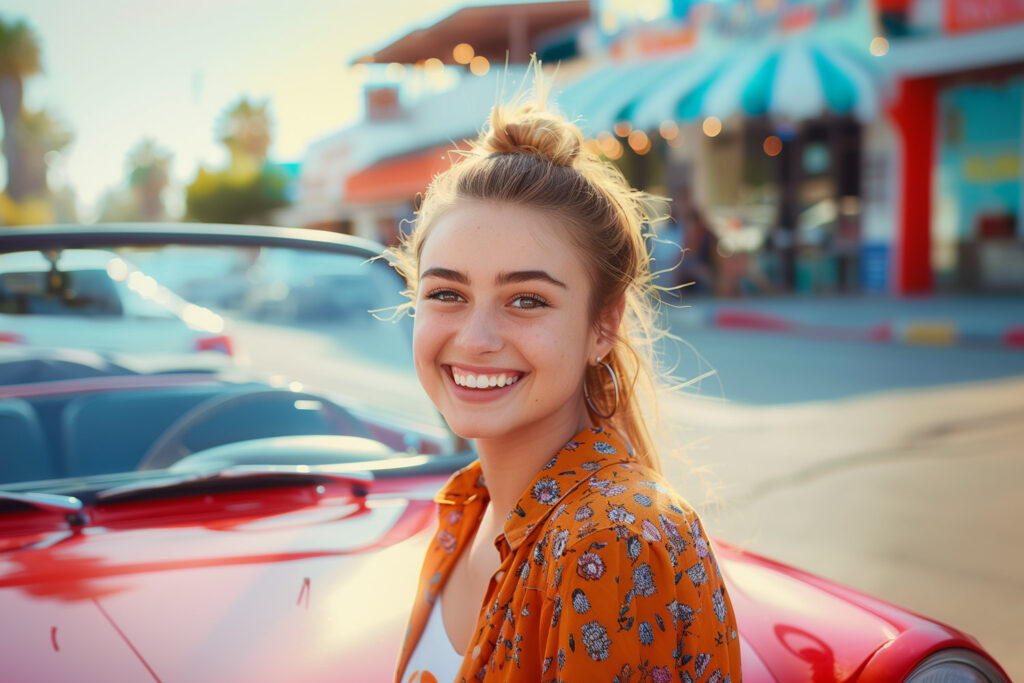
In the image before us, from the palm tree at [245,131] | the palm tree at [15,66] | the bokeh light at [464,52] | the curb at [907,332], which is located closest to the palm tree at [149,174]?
the palm tree at [245,131]

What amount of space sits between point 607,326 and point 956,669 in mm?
814

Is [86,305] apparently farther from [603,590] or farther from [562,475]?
[603,590]

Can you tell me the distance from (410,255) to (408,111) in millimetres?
31878

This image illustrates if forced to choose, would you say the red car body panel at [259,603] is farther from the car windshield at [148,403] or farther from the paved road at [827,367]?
the paved road at [827,367]

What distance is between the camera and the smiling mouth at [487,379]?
56.7 inches

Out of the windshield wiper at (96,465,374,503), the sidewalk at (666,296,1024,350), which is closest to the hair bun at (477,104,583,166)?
the windshield wiper at (96,465,374,503)

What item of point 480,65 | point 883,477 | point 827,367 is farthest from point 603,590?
point 480,65

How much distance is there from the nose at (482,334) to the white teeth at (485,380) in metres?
0.04

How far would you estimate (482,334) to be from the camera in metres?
1.42

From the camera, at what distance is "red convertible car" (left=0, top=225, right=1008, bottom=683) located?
1.50 meters

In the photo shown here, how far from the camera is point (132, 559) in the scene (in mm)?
1735

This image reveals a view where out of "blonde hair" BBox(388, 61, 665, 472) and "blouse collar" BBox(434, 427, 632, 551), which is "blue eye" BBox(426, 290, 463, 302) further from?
"blouse collar" BBox(434, 427, 632, 551)

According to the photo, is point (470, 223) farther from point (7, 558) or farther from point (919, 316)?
point (919, 316)

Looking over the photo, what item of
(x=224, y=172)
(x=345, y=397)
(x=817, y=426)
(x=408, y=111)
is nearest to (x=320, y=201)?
(x=408, y=111)
